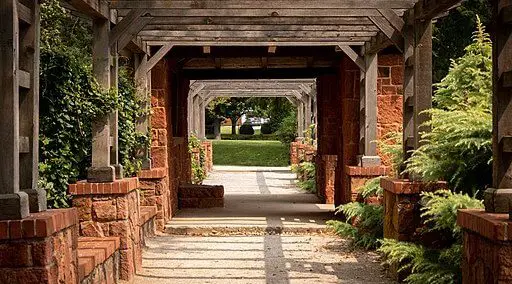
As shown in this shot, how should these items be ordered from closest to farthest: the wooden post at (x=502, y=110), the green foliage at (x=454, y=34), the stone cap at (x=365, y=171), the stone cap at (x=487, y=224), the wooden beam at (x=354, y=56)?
the stone cap at (x=487, y=224)
the wooden post at (x=502, y=110)
the wooden beam at (x=354, y=56)
the stone cap at (x=365, y=171)
the green foliage at (x=454, y=34)

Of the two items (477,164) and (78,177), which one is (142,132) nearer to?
(78,177)

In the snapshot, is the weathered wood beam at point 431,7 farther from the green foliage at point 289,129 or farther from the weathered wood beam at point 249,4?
the green foliage at point 289,129

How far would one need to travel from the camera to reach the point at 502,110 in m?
5.00

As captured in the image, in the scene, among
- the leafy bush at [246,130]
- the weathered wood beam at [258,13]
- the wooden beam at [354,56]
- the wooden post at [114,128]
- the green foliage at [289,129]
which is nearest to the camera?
the wooden post at [114,128]

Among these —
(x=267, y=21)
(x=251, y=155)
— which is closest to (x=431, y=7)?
(x=267, y=21)

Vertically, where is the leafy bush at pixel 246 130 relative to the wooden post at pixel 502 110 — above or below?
above

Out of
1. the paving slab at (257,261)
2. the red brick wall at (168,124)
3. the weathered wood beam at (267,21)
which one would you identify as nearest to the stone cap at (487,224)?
the paving slab at (257,261)

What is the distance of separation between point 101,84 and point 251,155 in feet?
94.0

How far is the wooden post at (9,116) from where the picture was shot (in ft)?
15.6

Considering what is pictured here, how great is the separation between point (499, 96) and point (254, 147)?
33910 millimetres

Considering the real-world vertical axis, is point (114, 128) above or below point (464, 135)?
above

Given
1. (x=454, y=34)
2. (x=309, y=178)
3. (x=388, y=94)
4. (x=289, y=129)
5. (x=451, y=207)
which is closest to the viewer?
(x=451, y=207)

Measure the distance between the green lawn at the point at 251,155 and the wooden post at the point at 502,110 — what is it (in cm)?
3003

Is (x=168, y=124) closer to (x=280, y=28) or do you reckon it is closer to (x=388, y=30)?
Result: (x=280, y=28)
